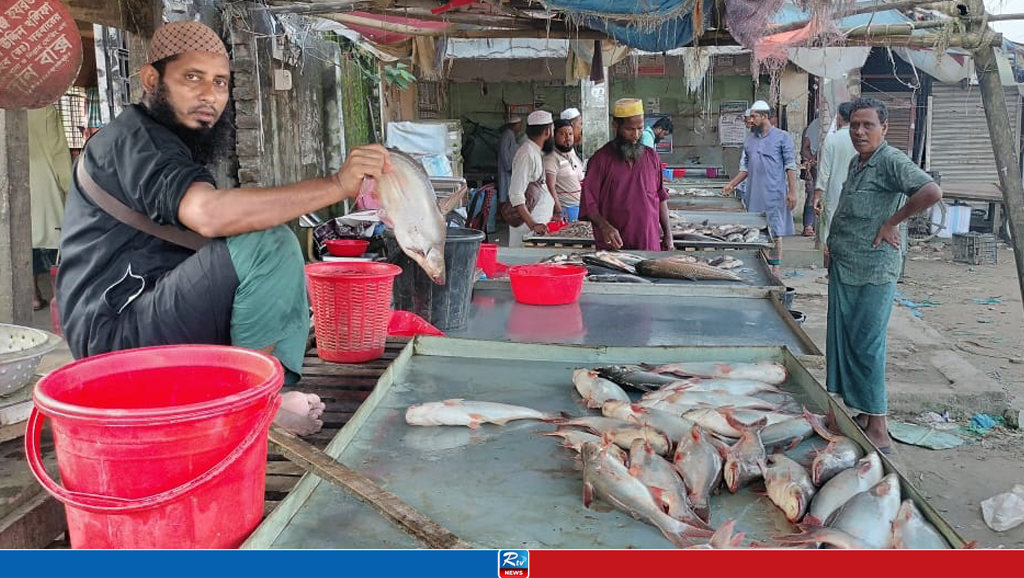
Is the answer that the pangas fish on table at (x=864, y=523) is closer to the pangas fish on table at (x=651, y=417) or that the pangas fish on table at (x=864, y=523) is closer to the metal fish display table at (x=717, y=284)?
the pangas fish on table at (x=651, y=417)

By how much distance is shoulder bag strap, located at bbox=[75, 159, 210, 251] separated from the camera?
2723mm

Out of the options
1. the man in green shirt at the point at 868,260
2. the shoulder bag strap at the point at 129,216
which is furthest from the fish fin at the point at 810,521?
the man in green shirt at the point at 868,260

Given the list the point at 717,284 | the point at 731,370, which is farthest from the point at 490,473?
the point at 717,284

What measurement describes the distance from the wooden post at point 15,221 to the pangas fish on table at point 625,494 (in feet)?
13.6

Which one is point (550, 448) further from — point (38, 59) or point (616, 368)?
point (38, 59)

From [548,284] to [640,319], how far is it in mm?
613

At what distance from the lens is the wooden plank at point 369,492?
76.1 inches

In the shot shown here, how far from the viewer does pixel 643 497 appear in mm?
2162

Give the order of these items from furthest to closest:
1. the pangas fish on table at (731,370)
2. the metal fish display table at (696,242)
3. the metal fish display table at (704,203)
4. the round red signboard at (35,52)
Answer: the metal fish display table at (704,203) → the metal fish display table at (696,242) → the round red signboard at (35,52) → the pangas fish on table at (731,370)

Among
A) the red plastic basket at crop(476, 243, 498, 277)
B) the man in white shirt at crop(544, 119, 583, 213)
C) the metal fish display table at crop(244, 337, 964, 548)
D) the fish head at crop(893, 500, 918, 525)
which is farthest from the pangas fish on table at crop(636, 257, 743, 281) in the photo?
the man in white shirt at crop(544, 119, 583, 213)

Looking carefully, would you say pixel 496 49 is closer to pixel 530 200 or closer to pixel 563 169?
pixel 563 169

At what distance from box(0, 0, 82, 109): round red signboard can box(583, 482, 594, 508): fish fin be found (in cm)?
364
